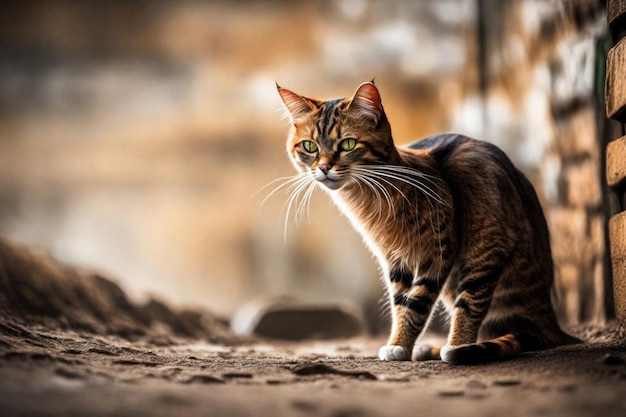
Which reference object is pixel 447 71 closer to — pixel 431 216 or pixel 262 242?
pixel 262 242

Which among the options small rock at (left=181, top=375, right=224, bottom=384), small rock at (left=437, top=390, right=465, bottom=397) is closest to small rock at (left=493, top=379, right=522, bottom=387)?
small rock at (left=437, top=390, right=465, bottom=397)

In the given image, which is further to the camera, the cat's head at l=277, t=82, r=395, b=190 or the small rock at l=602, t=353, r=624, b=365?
the cat's head at l=277, t=82, r=395, b=190

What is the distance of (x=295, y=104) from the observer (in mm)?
2035

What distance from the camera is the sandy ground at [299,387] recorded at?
1.05 meters

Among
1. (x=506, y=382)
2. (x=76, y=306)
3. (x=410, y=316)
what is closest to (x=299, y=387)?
(x=506, y=382)

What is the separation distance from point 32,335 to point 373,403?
1.12m

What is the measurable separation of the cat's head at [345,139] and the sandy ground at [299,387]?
57cm

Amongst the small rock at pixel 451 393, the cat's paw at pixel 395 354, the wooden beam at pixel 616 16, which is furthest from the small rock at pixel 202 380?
the wooden beam at pixel 616 16

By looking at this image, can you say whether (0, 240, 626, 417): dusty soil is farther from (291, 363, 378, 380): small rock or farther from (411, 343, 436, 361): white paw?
(411, 343, 436, 361): white paw

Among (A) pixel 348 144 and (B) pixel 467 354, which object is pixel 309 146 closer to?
(A) pixel 348 144

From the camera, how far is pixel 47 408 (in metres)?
1.00

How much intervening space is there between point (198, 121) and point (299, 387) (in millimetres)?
3465

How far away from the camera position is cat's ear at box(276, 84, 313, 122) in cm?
201

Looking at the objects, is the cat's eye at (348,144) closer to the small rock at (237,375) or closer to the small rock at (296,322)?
the small rock at (237,375)
